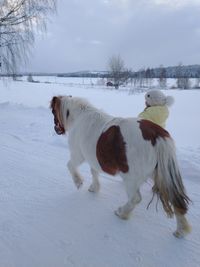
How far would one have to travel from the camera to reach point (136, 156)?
272cm

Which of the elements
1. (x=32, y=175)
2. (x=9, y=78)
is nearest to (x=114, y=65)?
(x=9, y=78)

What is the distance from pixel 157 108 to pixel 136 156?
6.12 feet

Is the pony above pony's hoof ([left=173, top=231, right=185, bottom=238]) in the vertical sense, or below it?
above

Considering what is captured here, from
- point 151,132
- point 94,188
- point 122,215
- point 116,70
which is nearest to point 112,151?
point 151,132

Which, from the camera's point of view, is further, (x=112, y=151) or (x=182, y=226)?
(x=112, y=151)

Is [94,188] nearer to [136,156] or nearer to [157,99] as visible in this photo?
[136,156]

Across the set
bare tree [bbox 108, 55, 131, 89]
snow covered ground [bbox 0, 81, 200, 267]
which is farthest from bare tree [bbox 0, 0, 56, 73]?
bare tree [bbox 108, 55, 131, 89]

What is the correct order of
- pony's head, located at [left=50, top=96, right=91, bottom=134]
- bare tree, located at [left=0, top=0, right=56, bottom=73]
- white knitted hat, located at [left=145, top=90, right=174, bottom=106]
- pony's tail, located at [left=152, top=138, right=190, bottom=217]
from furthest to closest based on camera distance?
1. bare tree, located at [left=0, top=0, right=56, bottom=73]
2. white knitted hat, located at [left=145, top=90, right=174, bottom=106]
3. pony's head, located at [left=50, top=96, right=91, bottom=134]
4. pony's tail, located at [left=152, top=138, right=190, bottom=217]

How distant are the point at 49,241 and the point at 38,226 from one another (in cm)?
30

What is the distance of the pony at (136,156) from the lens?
106 inches

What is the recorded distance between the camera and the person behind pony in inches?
171

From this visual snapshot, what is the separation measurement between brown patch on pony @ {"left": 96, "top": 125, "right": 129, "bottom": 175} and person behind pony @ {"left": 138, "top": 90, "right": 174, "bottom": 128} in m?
1.49

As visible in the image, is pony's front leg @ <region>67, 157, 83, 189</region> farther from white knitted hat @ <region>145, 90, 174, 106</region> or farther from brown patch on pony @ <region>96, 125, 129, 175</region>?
white knitted hat @ <region>145, 90, 174, 106</region>

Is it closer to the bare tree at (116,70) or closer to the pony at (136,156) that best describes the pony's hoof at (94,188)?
the pony at (136,156)
